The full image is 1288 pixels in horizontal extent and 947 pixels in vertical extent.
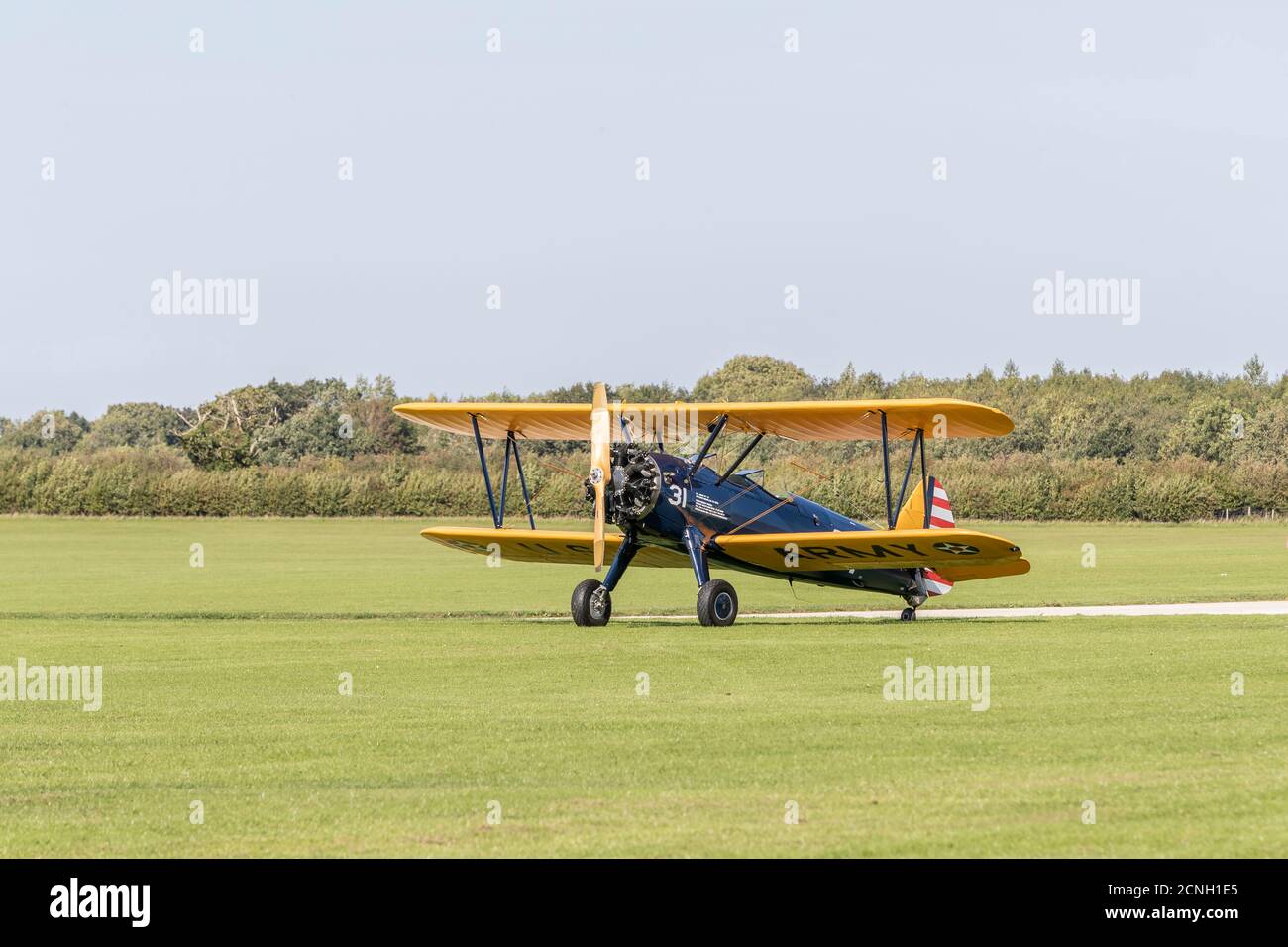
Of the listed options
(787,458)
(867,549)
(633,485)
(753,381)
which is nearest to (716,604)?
(633,485)

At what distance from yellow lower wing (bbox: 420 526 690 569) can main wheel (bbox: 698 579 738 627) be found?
1.87 meters

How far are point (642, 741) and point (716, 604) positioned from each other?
1143cm

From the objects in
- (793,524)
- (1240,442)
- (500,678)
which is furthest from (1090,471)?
(500,678)

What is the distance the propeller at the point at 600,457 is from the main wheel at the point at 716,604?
5.02 ft

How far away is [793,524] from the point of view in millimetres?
25062

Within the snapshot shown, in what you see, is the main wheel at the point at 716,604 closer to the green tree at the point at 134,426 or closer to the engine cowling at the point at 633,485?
the engine cowling at the point at 633,485

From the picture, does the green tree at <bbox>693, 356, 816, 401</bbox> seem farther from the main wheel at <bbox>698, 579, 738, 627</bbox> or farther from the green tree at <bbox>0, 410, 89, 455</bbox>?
the main wheel at <bbox>698, 579, 738, 627</bbox>

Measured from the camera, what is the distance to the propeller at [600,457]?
22.9 meters

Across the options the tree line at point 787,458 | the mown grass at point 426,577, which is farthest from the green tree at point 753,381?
the mown grass at point 426,577

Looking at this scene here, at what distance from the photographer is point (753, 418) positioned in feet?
80.1

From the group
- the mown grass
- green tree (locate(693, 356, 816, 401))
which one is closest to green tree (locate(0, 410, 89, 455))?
green tree (locate(693, 356, 816, 401))

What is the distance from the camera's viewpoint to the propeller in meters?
22.9

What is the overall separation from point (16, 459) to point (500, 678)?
7076cm
